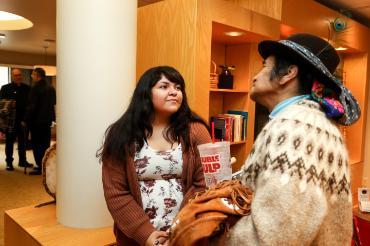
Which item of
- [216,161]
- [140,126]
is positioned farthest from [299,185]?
[140,126]

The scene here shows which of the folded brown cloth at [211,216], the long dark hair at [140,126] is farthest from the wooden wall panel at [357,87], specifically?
the folded brown cloth at [211,216]

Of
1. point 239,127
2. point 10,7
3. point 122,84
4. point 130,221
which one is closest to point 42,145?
point 10,7

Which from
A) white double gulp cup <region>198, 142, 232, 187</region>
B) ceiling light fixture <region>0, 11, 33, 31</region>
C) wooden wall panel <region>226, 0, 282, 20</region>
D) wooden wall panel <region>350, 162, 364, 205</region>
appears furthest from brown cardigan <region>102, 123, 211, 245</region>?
wooden wall panel <region>350, 162, 364, 205</region>

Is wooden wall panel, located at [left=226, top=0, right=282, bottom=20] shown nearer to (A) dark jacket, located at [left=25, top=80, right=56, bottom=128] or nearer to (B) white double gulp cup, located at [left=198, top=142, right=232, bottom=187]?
(B) white double gulp cup, located at [left=198, top=142, right=232, bottom=187]

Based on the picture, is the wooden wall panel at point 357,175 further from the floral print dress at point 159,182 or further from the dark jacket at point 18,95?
the dark jacket at point 18,95

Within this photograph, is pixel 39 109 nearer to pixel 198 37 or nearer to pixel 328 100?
pixel 198 37

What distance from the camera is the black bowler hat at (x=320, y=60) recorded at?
0.92 metres

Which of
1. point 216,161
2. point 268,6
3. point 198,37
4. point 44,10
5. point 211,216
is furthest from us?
point 44,10

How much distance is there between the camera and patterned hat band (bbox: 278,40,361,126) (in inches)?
35.3

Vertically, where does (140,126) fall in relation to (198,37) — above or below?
below

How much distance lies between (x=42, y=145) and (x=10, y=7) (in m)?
1.98

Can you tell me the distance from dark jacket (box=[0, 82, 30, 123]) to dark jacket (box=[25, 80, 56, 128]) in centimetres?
55

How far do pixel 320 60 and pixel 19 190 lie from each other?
14.8 ft

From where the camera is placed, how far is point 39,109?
4738 mm
